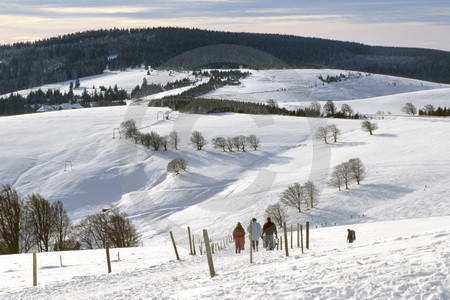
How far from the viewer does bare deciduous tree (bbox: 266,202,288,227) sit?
4997 cm

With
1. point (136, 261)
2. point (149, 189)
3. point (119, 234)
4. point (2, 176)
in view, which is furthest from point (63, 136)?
point (136, 261)

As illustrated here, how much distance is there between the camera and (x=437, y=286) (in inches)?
413

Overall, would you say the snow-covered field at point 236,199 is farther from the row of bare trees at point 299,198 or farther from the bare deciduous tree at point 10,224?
the bare deciduous tree at point 10,224

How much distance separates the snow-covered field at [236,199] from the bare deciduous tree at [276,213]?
62.8 inches

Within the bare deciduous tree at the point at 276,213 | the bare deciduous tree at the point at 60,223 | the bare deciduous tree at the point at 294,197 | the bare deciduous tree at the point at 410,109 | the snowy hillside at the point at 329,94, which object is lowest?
the bare deciduous tree at the point at 60,223

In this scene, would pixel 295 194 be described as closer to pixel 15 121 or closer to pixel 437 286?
pixel 437 286

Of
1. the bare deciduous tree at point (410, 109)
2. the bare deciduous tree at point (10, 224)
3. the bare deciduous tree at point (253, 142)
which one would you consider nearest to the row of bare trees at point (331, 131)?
the bare deciduous tree at point (253, 142)

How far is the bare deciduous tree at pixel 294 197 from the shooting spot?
53188 mm

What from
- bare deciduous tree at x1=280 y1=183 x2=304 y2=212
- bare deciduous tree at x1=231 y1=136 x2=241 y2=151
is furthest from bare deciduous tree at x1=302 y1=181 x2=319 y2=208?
bare deciduous tree at x1=231 y1=136 x2=241 y2=151

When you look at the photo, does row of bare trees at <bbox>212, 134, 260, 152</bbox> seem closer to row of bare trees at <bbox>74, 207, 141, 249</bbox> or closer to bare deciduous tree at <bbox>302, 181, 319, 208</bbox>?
row of bare trees at <bbox>74, 207, 141, 249</bbox>

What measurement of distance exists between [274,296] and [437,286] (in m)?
3.69

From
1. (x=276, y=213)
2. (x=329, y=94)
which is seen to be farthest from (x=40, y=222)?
(x=329, y=94)

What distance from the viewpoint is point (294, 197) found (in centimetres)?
5356

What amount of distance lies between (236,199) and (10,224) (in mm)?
26613
